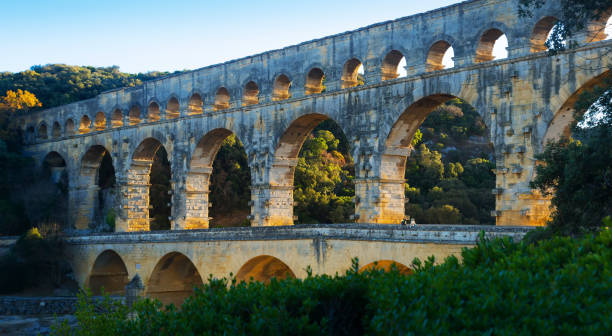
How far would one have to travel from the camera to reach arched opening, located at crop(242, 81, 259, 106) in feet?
96.5

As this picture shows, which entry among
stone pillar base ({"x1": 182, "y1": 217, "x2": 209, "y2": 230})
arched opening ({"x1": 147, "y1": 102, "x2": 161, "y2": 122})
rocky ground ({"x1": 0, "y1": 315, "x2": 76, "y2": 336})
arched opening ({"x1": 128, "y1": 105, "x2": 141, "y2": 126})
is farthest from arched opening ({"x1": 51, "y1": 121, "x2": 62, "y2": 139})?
rocky ground ({"x1": 0, "y1": 315, "x2": 76, "y2": 336})

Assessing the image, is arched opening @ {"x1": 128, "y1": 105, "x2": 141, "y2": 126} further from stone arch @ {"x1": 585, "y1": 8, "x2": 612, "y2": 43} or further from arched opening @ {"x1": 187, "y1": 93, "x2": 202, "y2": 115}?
stone arch @ {"x1": 585, "y1": 8, "x2": 612, "y2": 43}

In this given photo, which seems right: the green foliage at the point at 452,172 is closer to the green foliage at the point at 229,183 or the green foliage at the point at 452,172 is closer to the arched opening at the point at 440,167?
the arched opening at the point at 440,167

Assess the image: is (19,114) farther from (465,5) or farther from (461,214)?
(465,5)

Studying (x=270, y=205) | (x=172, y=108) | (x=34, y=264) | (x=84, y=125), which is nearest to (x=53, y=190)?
(x=84, y=125)

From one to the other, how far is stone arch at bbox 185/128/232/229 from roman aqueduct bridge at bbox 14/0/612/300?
5cm

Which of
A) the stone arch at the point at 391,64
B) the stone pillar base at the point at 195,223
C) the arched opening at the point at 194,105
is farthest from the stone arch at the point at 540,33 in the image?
the stone pillar base at the point at 195,223

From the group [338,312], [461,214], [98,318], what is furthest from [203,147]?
[338,312]

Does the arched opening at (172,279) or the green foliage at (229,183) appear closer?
the arched opening at (172,279)

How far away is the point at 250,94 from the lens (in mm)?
29734

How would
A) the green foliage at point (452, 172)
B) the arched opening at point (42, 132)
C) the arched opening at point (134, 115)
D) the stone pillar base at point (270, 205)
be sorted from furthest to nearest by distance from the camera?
the arched opening at point (42, 132)
the green foliage at point (452, 172)
the arched opening at point (134, 115)
the stone pillar base at point (270, 205)

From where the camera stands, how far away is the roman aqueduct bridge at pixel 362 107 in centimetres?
1980

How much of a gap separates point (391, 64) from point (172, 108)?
13.0 metres

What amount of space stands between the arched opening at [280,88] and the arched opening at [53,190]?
16.7 meters
